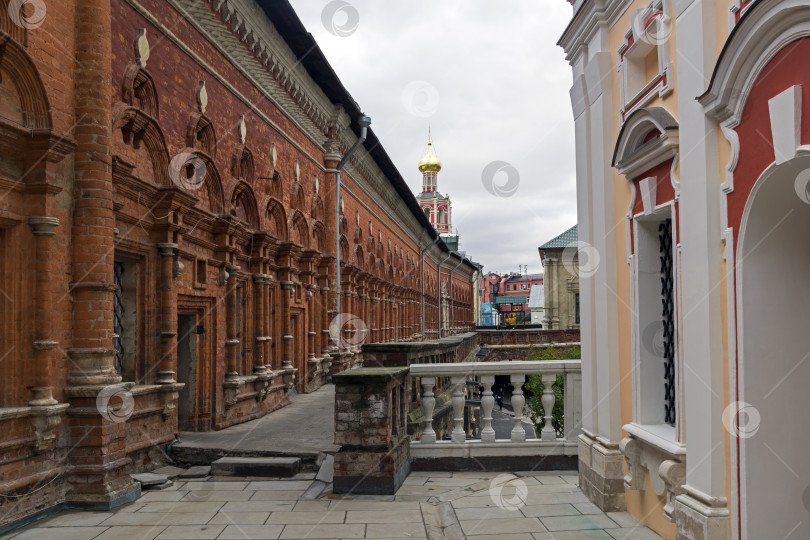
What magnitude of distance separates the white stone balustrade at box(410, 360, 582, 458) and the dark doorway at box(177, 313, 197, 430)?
4.79 meters

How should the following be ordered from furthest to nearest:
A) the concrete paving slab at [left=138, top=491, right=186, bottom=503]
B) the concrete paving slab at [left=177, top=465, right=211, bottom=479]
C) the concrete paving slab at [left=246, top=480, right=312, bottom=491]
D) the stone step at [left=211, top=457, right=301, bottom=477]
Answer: the concrete paving slab at [left=177, top=465, right=211, bottom=479], the stone step at [left=211, top=457, right=301, bottom=477], the concrete paving slab at [left=246, top=480, right=312, bottom=491], the concrete paving slab at [left=138, top=491, right=186, bottom=503]

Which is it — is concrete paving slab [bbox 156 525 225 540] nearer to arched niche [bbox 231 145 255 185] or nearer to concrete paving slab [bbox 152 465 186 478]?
concrete paving slab [bbox 152 465 186 478]

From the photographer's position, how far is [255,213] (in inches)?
514

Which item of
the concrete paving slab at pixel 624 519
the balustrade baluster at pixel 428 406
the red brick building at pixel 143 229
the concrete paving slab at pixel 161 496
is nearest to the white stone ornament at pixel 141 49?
the red brick building at pixel 143 229

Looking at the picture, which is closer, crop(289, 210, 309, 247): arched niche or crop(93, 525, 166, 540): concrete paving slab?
crop(93, 525, 166, 540): concrete paving slab

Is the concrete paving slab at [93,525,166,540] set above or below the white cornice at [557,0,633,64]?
below

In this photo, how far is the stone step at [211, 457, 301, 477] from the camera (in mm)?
7758

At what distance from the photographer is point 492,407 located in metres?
7.26

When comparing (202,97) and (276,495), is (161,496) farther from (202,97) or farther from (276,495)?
(202,97)

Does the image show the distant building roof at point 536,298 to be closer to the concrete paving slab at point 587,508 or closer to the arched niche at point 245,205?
the arched niche at point 245,205

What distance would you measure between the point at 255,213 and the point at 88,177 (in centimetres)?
614

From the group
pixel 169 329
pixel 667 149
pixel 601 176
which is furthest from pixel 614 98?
pixel 169 329

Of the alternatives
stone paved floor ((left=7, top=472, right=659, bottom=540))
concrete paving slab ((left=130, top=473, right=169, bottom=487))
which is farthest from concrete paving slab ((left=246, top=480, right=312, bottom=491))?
concrete paving slab ((left=130, top=473, right=169, bottom=487))

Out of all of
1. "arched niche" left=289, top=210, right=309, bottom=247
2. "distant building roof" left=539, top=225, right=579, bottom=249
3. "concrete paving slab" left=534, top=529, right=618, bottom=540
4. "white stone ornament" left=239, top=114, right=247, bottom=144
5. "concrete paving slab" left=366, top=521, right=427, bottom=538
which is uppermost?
"distant building roof" left=539, top=225, right=579, bottom=249
